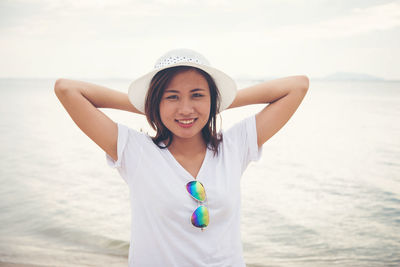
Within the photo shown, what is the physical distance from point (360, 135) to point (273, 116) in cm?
1178

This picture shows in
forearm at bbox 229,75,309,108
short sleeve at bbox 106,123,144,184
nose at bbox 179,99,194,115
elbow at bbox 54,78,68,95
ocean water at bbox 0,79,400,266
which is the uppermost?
elbow at bbox 54,78,68,95

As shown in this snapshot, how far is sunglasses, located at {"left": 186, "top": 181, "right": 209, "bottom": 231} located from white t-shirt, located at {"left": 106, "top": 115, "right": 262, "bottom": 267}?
23 mm

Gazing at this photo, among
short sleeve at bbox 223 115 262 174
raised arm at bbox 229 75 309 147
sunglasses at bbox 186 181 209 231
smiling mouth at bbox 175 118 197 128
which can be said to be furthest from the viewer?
raised arm at bbox 229 75 309 147

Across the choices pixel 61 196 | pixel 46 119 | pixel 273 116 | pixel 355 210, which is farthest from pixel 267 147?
pixel 46 119

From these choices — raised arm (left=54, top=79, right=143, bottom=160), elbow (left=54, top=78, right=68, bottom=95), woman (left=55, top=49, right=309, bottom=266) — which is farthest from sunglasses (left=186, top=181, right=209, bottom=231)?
elbow (left=54, top=78, right=68, bottom=95)

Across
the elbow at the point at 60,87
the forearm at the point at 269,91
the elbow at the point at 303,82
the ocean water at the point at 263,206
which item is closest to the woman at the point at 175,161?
the elbow at the point at 60,87

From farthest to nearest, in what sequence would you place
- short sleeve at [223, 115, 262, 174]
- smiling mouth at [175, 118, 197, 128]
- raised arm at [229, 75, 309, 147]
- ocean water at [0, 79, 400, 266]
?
ocean water at [0, 79, 400, 266] < raised arm at [229, 75, 309, 147] < short sleeve at [223, 115, 262, 174] < smiling mouth at [175, 118, 197, 128]

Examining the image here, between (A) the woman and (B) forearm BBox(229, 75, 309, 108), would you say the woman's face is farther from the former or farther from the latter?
(B) forearm BBox(229, 75, 309, 108)

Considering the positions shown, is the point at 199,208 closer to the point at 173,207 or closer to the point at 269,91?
the point at 173,207

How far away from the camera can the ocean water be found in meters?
4.64

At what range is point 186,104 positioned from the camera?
1.70 meters

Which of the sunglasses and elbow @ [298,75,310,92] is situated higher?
elbow @ [298,75,310,92]

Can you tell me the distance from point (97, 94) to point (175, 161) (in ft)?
1.69

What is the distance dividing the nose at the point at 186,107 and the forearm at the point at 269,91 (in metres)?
0.37
